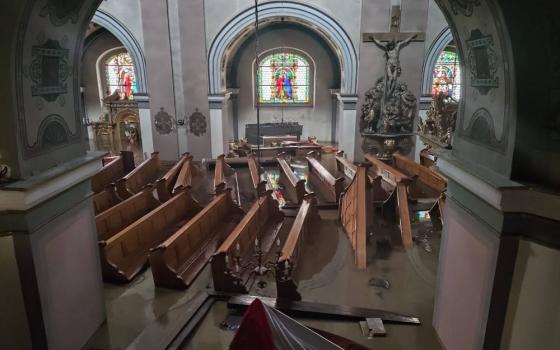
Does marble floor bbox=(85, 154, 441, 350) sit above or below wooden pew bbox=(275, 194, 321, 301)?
below

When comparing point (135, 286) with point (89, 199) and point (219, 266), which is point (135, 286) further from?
point (89, 199)

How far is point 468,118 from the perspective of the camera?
377 cm

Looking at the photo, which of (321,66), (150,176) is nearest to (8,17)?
(150,176)

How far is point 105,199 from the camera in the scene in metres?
7.96

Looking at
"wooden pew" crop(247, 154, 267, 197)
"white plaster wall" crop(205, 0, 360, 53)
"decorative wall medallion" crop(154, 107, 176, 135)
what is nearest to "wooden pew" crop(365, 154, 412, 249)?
"wooden pew" crop(247, 154, 267, 197)

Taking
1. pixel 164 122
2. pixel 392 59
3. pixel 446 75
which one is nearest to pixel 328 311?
pixel 392 59

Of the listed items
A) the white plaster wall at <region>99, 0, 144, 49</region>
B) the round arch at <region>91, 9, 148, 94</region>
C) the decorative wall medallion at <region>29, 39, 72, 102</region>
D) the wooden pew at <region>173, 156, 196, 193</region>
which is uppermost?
the white plaster wall at <region>99, 0, 144, 49</region>

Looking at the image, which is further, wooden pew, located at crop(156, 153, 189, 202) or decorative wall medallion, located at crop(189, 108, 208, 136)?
decorative wall medallion, located at crop(189, 108, 208, 136)

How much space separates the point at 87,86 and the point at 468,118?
17548 mm

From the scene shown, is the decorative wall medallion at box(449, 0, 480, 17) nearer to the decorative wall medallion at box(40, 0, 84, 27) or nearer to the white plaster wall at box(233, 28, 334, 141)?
the decorative wall medallion at box(40, 0, 84, 27)

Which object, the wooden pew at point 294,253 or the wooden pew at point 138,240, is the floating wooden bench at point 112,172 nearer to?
the wooden pew at point 138,240

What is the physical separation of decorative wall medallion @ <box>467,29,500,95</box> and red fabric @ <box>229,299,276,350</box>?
2651mm

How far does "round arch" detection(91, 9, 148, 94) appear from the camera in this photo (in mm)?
12508

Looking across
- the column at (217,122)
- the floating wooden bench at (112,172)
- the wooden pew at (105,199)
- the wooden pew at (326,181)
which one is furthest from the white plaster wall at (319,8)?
the wooden pew at (105,199)
